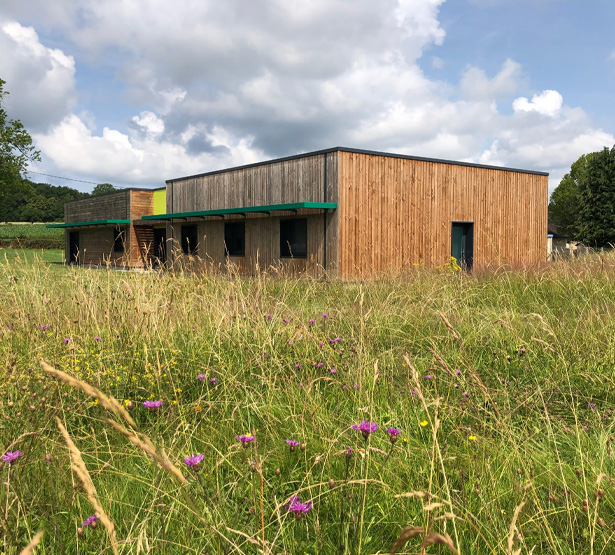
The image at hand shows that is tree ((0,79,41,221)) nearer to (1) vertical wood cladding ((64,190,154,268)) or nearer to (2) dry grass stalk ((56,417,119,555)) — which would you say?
(1) vertical wood cladding ((64,190,154,268))

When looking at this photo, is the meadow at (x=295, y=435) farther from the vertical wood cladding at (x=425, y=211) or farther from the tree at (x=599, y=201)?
the tree at (x=599, y=201)

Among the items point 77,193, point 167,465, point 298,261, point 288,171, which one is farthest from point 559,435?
point 77,193

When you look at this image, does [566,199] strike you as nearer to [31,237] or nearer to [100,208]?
[100,208]

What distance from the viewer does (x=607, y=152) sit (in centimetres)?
3916

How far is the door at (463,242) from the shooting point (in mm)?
19500

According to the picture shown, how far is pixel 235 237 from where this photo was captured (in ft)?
68.9

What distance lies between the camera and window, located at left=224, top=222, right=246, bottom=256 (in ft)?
67.5

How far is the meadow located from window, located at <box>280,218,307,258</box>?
12.2m

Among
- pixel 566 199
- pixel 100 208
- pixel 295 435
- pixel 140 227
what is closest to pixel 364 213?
pixel 295 435

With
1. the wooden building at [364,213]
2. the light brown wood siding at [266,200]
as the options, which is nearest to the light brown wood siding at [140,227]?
the light brown wood siding at [266,200]

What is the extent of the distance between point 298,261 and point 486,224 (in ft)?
26.5

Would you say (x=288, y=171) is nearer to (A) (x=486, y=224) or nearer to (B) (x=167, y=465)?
(A) (x=486, y=224)

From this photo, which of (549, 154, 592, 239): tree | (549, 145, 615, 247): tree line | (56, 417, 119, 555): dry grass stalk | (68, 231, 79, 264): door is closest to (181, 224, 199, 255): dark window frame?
(68, 231, 79, 264): door

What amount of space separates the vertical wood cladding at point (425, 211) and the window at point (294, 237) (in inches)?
76.4
